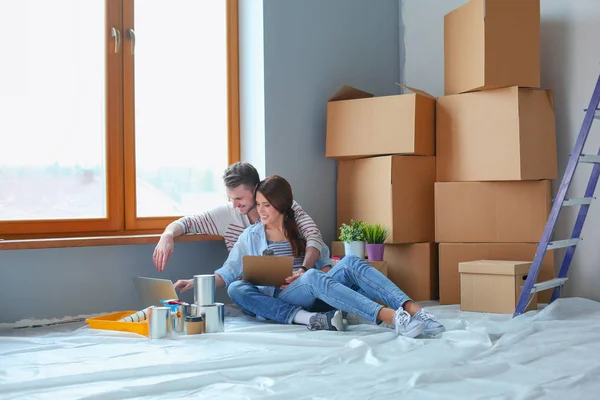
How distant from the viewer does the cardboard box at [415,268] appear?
336 centimetres

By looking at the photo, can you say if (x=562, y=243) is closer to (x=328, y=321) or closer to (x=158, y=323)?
(x=328, y=321)

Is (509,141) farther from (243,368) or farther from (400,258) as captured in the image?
(243,368)

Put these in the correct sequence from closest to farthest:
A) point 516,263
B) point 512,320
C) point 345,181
Answer: point 512,320 → point 516,263 → point 345,181

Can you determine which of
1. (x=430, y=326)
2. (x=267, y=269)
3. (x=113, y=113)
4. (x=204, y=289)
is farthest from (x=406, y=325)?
(x=113, y=113)

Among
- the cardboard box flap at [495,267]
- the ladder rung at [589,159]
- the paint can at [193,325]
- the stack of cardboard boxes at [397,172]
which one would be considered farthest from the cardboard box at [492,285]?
the paint can at [193,325]

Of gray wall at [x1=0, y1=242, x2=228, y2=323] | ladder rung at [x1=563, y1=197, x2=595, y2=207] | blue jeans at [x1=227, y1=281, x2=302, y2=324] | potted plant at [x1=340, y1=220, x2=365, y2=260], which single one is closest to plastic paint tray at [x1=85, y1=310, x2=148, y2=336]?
gray wall at [x1=0, y1=242, x2=228, y2=323]

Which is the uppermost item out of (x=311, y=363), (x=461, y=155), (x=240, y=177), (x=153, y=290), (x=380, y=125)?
(x=380, y=125)

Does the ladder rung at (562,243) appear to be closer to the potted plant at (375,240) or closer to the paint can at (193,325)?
the potted plant at (375,240)

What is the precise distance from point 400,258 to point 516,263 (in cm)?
64

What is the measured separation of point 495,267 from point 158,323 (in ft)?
4.71

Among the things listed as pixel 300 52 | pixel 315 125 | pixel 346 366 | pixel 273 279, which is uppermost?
pixel 300 52

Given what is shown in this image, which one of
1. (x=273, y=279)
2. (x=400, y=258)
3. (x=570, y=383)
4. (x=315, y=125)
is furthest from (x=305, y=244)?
(x=570, y=383)

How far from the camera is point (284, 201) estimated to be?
2885 millimetres

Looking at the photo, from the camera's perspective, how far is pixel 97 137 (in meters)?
3.07
